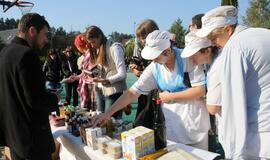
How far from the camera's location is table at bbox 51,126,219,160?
1633mm

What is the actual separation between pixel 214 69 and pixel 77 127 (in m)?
1.12

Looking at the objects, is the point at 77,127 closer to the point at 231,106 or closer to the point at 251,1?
the point at 231,106

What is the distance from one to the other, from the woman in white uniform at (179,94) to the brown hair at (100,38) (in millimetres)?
1095

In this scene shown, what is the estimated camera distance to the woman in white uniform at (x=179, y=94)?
5.89 feet

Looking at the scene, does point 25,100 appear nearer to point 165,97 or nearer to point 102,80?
point 165,97

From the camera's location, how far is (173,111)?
1.90m

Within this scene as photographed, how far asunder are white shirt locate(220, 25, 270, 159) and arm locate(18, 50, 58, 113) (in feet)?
3.35

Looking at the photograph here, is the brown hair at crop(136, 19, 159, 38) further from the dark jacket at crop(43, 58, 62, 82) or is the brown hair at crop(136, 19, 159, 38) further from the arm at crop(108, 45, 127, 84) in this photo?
the dark jacket at crop(43, 58, 62, 82)

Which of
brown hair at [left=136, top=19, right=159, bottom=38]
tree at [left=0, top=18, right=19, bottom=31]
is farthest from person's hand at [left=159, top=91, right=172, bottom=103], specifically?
tree at [left=0, top=18, right=19, bottom=31]

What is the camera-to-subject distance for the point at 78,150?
78.7 inches

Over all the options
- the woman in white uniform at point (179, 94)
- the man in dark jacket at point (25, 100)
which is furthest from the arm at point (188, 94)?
the man in dark jacket at point (25, 100)

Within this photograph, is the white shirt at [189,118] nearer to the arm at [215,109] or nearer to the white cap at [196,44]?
the white cap at [196,44]

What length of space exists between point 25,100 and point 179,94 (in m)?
0.90

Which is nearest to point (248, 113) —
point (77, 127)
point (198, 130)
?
point (198, 130)
